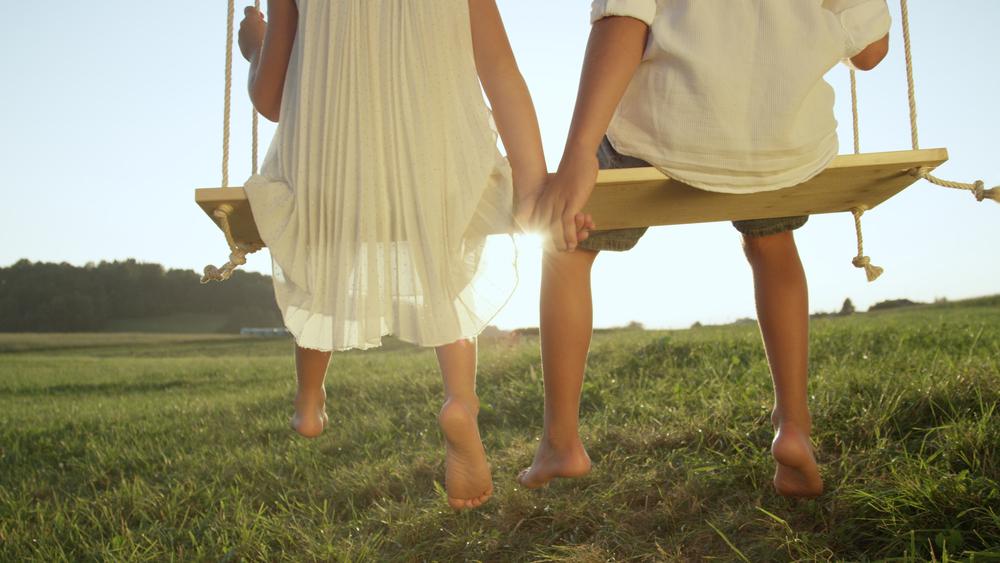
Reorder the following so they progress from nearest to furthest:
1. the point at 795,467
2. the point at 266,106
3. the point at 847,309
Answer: the point at 795,467 < the point at 266,106 < the point at 847,309

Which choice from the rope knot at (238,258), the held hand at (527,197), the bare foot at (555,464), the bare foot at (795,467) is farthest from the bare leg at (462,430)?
the bare foot at (795,467)

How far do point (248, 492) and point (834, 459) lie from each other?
94.8 inches

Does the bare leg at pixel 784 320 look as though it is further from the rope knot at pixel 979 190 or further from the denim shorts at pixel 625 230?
the rope knot at pixel 979 190

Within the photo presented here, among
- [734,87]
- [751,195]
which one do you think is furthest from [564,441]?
[734,87]

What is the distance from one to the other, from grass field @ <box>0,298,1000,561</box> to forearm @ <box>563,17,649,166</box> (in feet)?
3.76

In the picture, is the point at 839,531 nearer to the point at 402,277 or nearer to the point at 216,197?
the point at 402,277

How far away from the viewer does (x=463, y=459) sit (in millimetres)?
2141

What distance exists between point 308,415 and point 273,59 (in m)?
1.14

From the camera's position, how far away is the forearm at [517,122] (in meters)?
2.11

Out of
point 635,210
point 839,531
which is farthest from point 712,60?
point 839,531

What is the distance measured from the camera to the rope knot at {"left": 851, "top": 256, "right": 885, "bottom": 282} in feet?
8.27

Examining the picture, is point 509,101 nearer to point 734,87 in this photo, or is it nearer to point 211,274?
point 734,87

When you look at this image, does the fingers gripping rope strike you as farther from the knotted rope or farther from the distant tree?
the distant tree

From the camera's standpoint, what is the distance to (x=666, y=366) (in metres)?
4.40
